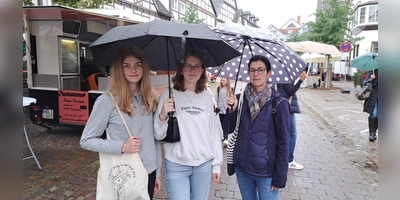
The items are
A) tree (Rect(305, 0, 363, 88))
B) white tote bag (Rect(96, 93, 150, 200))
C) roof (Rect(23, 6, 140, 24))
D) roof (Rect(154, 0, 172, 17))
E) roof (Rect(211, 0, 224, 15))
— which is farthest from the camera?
roof (Rect(211, 0, 224, 15))

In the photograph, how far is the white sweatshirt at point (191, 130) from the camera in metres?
2.09

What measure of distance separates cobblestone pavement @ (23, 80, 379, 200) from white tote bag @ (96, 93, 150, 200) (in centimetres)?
206

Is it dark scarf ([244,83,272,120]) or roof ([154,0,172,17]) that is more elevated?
roof ([154,0,172,17])

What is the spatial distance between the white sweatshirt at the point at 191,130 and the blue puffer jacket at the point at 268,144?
1.06 ft

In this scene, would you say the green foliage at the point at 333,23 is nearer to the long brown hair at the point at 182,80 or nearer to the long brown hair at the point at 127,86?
the long brown hair at the point at 182,80

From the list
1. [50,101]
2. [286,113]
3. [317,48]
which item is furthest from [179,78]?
[50,101]

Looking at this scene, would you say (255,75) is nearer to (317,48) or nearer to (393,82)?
(393,82)

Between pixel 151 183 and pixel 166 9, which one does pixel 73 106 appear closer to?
pixel 151 183

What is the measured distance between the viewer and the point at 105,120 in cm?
184

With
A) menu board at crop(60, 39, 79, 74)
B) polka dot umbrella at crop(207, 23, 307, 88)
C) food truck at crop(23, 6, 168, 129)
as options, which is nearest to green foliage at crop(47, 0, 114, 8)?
food truck at crop(23, 6, 168, 129)

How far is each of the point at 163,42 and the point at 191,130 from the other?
96cm

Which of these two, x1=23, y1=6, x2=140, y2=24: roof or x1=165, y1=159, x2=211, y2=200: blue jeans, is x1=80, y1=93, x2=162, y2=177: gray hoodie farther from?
x1=23, y1=6, x2=140, y2=24: roof

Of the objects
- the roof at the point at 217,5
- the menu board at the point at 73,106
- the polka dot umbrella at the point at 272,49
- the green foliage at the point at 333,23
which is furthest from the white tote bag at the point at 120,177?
the roof at the point at 217,5

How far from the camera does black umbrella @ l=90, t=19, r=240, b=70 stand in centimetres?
186
